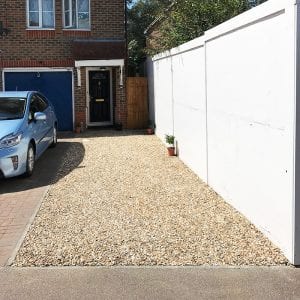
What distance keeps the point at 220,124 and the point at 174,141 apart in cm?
436

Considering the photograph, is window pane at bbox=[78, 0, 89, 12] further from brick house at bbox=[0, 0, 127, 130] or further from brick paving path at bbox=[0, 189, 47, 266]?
brick paving path at bbox=[0, 189, 47, 266]

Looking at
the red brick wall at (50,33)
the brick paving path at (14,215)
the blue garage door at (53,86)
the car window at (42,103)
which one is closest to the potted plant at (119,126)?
the blue garage door at (53,86)

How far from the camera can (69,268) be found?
5.15m

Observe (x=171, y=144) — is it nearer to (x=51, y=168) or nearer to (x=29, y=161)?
(x=51, y=168)

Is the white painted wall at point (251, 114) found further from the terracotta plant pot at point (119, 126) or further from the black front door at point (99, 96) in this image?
the black front door at point (99, 96)

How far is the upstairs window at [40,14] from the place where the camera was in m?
17.0

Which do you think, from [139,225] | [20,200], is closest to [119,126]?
[20,200]

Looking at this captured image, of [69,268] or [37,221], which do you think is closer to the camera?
[69,268]

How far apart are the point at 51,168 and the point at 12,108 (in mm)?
1432

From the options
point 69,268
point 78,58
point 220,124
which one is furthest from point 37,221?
point 78,58

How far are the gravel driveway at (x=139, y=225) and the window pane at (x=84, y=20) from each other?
26.4 ft

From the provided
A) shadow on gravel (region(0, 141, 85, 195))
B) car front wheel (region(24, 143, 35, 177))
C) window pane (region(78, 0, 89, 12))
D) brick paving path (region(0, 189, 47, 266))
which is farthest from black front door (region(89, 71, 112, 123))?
brick paving path (region(0, 189, 47, 266))

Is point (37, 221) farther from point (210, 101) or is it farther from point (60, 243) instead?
point (210, 101)

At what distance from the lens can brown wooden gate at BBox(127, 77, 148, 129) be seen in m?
17.9
